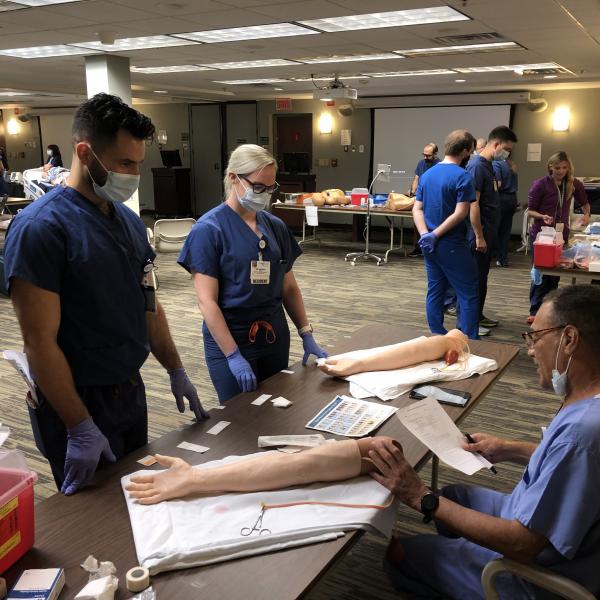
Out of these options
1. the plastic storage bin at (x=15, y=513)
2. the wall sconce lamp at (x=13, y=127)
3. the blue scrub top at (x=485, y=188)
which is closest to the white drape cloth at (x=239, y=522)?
the plastic storage bin at (x=15, y=513)

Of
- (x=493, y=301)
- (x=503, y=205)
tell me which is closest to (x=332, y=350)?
(x=493, y=301)

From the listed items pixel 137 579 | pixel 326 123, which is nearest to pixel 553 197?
pixel 137 579

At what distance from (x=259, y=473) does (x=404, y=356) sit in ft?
2.93

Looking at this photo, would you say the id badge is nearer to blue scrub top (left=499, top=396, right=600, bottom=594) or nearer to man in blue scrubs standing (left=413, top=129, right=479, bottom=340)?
blue scrub top (left=499, top=396, right=600, bottom=594)

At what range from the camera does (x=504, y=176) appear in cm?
702

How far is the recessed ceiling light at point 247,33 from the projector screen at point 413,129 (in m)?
5.46

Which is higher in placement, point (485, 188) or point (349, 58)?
point (349, 58)

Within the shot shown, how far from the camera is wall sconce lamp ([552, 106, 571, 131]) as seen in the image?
9.02 metres

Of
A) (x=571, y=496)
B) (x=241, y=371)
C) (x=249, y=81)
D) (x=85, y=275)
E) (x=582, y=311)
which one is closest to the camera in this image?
(x=571, y=496)

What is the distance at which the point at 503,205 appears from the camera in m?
7.34

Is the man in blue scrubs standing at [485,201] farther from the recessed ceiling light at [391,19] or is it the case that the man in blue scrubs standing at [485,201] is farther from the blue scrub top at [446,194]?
the recessed ceiling light at [391,19]

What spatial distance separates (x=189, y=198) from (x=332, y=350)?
10.8 meters

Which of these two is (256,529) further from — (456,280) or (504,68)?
(504,68)

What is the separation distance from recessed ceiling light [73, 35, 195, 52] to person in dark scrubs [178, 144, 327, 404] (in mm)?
3508
